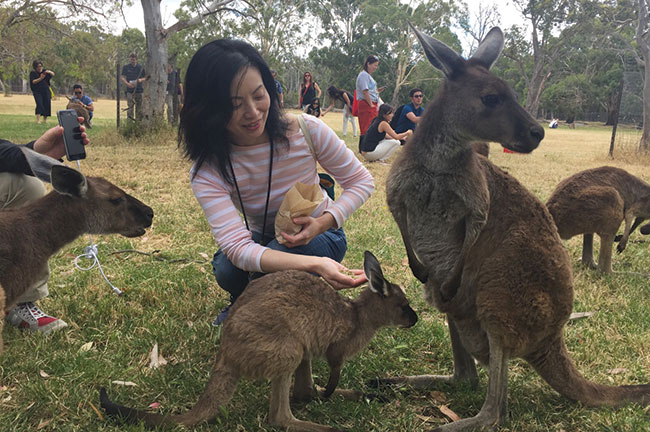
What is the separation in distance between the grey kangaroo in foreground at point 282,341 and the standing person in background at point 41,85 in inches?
451

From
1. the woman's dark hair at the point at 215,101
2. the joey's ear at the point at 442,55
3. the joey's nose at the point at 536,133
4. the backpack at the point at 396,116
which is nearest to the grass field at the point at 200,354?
the woman's dark hair at the point at 215,101

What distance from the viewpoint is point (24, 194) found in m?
2.66

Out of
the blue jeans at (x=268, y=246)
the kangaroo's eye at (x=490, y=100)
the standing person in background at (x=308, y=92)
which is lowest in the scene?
the blue jeans at (x=268, y=246)

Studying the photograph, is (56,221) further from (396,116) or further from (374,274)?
(396,116)

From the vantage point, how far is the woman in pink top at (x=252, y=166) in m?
2.08

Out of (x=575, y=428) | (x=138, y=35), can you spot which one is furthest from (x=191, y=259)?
(x=138, y=35)

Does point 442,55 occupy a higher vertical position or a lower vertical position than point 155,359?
higher

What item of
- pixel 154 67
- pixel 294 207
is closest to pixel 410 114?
pixel 154 67

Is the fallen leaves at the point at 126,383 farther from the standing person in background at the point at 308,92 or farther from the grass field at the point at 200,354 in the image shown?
the standing person in background at the point at 308,92

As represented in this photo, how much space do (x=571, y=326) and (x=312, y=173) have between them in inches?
64.8

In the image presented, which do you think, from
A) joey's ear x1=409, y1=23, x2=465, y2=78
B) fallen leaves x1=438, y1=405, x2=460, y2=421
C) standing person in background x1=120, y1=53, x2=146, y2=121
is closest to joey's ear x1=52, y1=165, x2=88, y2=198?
joey's ear x1=409, y1=23, x2=465, y2=78

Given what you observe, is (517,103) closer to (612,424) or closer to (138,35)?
(612,424)

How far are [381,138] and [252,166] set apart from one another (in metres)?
5.77

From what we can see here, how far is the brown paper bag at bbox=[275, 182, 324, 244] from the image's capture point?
2.20m
